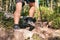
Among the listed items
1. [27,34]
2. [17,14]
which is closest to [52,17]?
[17,14]

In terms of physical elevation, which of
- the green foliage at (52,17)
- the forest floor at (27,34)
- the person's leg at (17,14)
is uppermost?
the person's leg at (17,14)

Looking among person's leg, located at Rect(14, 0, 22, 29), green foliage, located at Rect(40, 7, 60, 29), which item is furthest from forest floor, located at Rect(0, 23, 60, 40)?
green foliage, located at Rect(40, 7, 60, 29)

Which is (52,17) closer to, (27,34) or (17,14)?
(17,14)

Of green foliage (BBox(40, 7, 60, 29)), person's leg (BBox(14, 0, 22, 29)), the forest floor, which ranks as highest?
person's leg (BBox(14, 0, 22, 29))

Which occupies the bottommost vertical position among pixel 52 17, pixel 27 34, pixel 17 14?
pixel 27 34

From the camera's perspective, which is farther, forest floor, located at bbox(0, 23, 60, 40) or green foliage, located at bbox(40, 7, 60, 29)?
green foliage, located at bbox(40, 7, 60, 29)

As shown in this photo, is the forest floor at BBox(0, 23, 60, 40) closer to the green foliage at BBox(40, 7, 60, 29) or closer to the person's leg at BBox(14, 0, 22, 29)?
the person's leg at BBox(14, 0, 22, 29)

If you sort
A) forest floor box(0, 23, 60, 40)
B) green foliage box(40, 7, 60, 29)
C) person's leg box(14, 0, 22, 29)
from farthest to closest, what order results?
green foliage box(40, 7, 60, 29), person's leg box(14, 0, 22, 29), forest floor box(0, 23, 60, 40)

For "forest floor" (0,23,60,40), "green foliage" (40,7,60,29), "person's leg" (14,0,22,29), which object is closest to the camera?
"forest floor" (0,23,60,40)

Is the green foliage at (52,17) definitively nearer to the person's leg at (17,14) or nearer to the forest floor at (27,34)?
the forest floor at (27,34)

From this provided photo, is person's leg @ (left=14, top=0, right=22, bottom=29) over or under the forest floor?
over

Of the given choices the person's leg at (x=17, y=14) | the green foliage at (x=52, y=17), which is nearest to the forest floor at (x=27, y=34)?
the person's leg at (x=17, y=14)

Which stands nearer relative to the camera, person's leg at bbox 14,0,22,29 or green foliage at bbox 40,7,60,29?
person's leg at bbox 14,0,22,29

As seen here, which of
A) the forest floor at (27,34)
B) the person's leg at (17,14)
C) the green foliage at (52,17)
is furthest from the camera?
the green foliage at (52,17)
